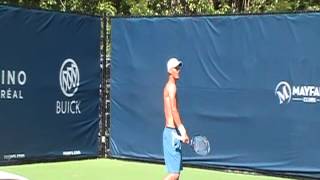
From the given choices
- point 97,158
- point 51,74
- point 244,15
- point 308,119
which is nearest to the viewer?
point 308,119

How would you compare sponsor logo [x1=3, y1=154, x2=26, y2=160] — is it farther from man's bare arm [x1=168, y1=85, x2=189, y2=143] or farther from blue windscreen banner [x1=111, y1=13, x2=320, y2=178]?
man's bare arm [x1=168, y1=85, x2=189, y2=143]

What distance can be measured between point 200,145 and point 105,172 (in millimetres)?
1735

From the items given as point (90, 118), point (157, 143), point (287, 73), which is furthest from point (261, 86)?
point (90, 118)

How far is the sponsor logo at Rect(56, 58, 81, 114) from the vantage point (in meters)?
14.4

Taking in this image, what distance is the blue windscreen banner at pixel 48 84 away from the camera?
13.4m

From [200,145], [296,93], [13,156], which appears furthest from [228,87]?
[13,156]

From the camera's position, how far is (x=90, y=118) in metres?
15.1

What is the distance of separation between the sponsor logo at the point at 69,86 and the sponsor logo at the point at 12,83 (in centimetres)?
96

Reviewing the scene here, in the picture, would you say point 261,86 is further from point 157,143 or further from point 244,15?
point 157,143

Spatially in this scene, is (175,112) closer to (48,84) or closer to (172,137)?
(172,137)

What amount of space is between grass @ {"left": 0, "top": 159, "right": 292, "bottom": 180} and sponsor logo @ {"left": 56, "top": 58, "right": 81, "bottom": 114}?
40.8 inches

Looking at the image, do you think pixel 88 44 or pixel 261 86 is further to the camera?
pixel 88 44

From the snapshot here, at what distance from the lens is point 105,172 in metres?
13.2

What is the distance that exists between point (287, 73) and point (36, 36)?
15.2 ft
